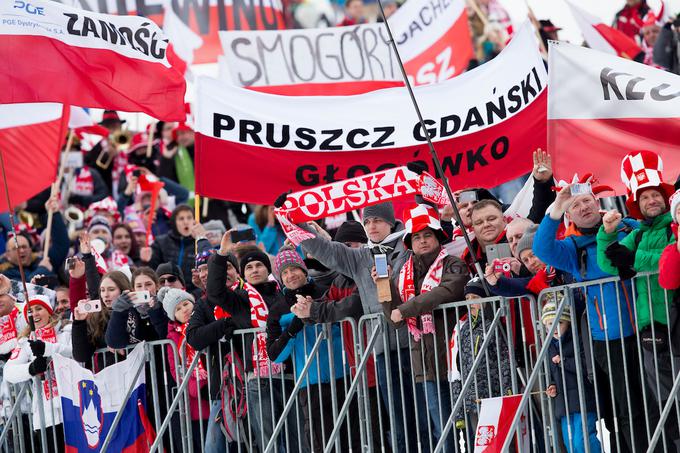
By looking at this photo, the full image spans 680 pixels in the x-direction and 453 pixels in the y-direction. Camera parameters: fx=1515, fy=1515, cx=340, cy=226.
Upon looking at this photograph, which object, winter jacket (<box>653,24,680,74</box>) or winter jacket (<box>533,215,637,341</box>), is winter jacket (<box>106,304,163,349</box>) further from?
winter jacket (<box>653,24,680,74</box>)

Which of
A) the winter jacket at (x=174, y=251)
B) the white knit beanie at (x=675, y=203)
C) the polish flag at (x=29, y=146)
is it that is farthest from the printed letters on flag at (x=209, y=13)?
the white knit beanie at (x=675, y=203)

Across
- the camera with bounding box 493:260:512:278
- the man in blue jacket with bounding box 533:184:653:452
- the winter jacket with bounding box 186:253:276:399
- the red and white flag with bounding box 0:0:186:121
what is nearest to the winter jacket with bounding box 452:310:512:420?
the camera with bounding box 493:260:512:278

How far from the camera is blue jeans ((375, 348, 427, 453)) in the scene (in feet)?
36.0

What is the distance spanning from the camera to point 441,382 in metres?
10.8

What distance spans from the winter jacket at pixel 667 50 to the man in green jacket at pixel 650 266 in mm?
7780

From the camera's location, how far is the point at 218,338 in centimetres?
1195

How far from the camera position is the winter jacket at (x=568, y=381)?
10.1m

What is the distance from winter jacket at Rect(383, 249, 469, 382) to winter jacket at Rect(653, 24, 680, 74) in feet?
23.7

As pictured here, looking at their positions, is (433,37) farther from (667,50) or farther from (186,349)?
(186,349)

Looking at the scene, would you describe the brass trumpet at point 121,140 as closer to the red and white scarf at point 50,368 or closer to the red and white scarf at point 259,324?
Result: the red and white scarf at point 50,368

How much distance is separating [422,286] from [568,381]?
1.35 meters

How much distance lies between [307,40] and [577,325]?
21.5 feet

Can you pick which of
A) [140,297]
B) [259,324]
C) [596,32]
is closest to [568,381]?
[259,324]

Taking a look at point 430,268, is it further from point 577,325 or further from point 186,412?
point 186,412
